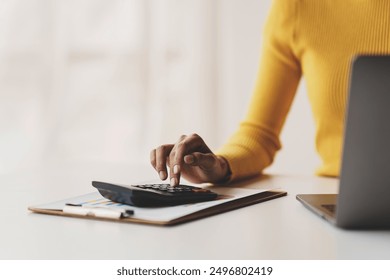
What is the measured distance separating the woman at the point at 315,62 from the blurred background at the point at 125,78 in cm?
101

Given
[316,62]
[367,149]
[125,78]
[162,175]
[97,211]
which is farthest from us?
[125,78]

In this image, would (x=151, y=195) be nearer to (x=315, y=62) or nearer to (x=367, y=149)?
(x=367, y=149)

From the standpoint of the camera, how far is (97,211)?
2.84ft

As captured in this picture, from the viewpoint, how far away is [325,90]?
157cm

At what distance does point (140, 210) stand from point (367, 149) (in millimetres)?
336

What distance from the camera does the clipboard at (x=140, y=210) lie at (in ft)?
2.73

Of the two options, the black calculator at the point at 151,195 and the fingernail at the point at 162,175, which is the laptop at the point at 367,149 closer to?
the black calculator at the point at 151,195

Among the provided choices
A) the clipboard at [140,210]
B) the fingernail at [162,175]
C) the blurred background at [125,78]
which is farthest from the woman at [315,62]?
the blurred background at [125,78]

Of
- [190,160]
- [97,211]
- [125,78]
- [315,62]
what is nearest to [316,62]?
[315,62]

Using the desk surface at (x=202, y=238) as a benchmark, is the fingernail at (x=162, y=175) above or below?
above

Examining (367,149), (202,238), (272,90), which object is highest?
(272,90)

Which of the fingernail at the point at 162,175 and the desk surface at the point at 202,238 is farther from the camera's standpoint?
the fingernail at the point at 162,175

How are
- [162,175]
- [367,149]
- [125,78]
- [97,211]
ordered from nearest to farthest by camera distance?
[367,149], [97,211], [162,175], [125,78]
